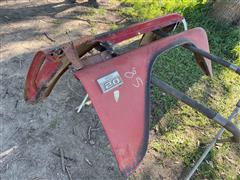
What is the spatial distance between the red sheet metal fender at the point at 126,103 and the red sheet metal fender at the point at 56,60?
0.17 metres

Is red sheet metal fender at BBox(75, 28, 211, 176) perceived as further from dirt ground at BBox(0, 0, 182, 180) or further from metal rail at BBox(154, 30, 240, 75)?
dirt ground at BBox(0, 0, 182, 180)

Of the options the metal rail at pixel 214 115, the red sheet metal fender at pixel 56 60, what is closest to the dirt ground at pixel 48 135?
the red sheet metal fender at pixel 56 60

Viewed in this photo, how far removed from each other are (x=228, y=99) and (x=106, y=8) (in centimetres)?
237

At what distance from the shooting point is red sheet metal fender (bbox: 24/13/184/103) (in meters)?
1.68

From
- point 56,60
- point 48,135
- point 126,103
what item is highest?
point 56,60

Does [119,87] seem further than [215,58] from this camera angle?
No

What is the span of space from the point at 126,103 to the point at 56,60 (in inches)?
19.5

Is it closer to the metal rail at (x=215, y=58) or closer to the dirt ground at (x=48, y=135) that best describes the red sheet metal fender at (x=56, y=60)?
the metal rail at (x=215, y=58)

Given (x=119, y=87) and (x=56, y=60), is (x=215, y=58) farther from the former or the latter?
(x=56, y=60)

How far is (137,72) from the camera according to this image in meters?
1.72

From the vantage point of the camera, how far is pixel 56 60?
1.75 metres

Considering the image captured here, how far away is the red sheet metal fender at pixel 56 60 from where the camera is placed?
66.1 inches

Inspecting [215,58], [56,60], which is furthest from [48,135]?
[215,58]

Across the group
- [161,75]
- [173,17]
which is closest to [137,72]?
[173,17]
